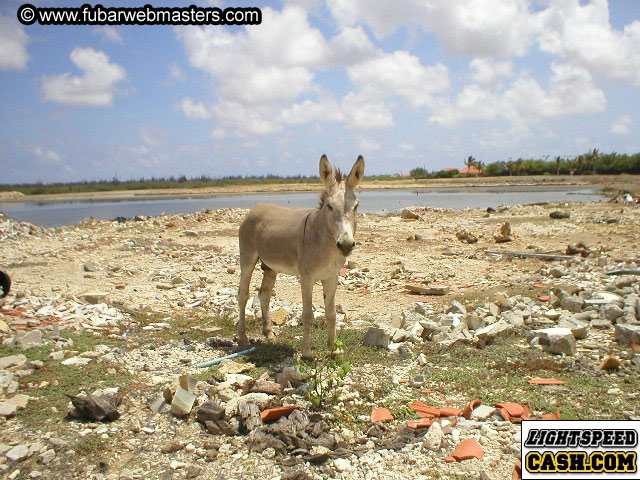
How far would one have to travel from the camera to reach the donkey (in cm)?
611

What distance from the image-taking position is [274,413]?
16.7ft

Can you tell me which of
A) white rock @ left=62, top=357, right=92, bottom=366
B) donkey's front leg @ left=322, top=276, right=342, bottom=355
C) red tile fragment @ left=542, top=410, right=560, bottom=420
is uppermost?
donkey's front leg @ left=322, top=276, right=342, bottom=355

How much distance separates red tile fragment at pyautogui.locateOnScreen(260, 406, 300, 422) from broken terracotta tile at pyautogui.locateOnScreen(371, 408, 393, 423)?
2.90 feet

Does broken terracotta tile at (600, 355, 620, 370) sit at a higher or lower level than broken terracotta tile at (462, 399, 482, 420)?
higher

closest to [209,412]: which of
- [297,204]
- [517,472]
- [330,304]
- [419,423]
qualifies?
[419,423]

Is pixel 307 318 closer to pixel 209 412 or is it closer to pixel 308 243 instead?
pixel 308 243

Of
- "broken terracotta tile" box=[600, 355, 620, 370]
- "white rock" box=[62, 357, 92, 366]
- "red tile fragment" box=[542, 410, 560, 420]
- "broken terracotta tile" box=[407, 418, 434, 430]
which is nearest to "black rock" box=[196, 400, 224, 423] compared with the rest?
"broken terracotta tile" box=[407, 418, 434, 430]

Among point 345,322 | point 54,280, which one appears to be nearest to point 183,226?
point 54,280

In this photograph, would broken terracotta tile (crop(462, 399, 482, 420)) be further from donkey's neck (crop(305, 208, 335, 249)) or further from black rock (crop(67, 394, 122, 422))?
black rock (crop(67, 394, 122, 422))

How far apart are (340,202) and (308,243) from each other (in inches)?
A: 44.2

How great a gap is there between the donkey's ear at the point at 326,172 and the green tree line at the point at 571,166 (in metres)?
108

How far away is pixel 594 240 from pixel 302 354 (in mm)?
15923

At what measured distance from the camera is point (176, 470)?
4.34m

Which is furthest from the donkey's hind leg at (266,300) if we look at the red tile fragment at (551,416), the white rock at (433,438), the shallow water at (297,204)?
the shallow water at (297,204)
